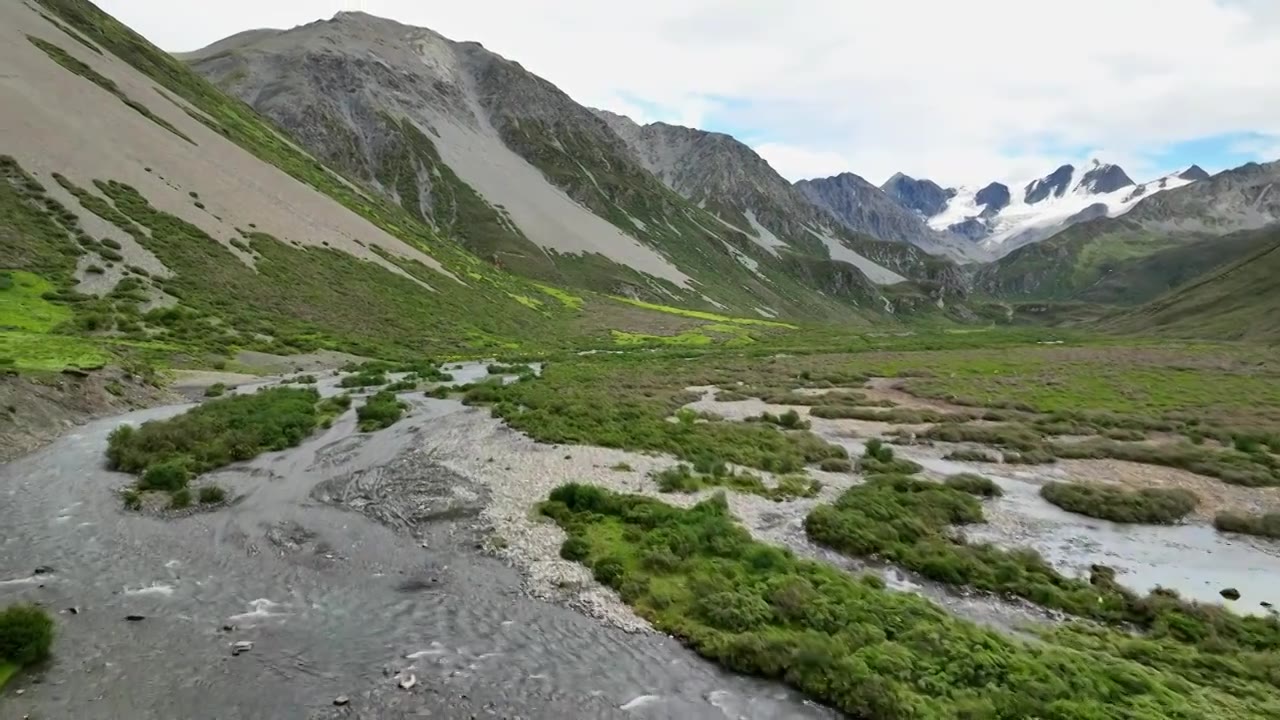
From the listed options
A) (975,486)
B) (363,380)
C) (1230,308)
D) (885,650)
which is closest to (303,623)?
(885,650)

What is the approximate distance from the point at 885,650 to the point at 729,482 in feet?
47.4

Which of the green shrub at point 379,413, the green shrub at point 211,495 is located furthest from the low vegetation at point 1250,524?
the green shrub at point 211,495

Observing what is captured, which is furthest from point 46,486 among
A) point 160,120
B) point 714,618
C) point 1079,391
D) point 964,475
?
point 160,120

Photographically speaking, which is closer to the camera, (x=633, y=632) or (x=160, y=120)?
(x=633, y=632)

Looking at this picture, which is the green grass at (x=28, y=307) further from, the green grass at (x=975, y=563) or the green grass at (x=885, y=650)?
the green grass at (x=975, y=563)

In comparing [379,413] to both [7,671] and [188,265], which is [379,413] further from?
[188,265]

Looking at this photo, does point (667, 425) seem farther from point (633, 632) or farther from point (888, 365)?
point (888, 365)

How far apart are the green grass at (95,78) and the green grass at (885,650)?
10281cm

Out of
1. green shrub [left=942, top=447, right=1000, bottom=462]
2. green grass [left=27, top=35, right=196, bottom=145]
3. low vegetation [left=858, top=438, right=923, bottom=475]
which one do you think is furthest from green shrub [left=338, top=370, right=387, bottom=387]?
green grass [left=27, top=35, right=196, bottom=145]

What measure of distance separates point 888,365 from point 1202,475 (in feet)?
153

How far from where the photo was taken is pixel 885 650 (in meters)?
16.4

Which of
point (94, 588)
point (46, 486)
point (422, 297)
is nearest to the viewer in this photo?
point (94, 588)

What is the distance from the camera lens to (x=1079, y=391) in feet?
212

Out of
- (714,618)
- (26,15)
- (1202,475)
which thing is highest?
(26,15)
